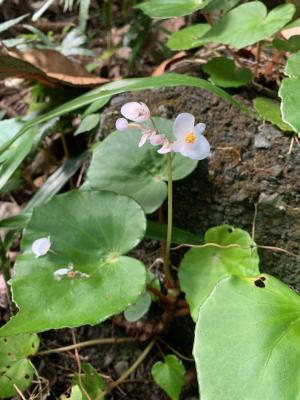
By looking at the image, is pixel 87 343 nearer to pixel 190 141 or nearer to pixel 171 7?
pixel 190 141

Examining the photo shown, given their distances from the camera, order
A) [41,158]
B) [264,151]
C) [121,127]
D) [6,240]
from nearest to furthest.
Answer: [121,127] < [264,151] < [6,240] < [41,158]

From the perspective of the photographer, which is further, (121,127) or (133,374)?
(133,374)

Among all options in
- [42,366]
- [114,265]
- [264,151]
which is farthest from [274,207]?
[42,366]

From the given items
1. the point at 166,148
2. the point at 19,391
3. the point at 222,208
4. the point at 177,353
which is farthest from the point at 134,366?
the point at 166,148

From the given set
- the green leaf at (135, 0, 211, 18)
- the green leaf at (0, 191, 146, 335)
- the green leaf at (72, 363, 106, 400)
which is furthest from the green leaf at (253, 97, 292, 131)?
the green leaf at (72, 363, 106, 400)

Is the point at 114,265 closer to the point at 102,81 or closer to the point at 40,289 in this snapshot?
the point at 40,289
